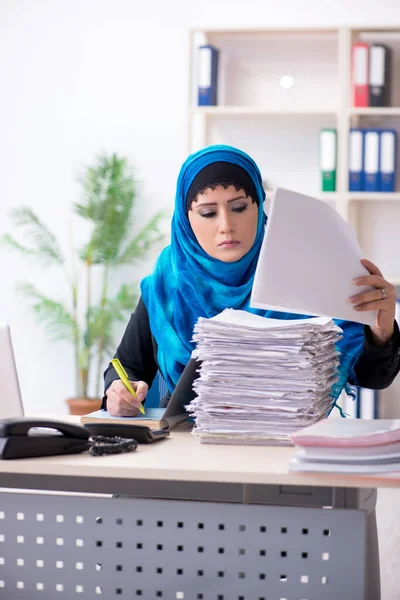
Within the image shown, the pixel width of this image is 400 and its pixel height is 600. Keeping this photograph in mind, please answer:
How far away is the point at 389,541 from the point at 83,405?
218cm

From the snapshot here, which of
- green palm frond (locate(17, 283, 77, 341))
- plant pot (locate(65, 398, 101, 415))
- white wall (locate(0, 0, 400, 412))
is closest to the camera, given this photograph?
plant pot (locate(65, 398, 101, 415))

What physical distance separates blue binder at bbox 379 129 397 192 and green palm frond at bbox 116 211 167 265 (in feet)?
4.10

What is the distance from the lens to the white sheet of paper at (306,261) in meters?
1.38

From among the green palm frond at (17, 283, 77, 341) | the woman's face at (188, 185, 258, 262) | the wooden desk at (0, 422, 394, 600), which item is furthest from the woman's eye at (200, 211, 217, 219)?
the green palm frond at (17, 283, 77, 341)

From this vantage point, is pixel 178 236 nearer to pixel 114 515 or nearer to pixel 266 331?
pixel 266 331

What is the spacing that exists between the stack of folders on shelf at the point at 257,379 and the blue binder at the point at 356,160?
3.05 meters

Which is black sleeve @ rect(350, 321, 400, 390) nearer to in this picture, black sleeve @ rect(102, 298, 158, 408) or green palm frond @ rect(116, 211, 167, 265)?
black sleeve @ rect(102, 298, 158, 408)

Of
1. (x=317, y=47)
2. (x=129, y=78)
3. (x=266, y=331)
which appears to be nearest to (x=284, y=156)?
(x=317, y=47)

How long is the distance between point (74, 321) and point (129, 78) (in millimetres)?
1430

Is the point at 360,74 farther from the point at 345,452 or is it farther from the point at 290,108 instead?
the point at 345,452

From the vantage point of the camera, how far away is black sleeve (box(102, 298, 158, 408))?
83.7 inches

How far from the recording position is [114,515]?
136cm

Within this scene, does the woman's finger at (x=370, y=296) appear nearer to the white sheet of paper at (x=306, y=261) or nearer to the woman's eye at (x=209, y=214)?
the white sheet of paper at (x=306, y=261)

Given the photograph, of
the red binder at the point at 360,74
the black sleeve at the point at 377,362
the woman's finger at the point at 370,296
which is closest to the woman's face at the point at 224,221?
the black sleeve at the point at 377,362
